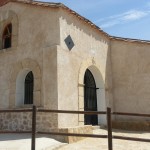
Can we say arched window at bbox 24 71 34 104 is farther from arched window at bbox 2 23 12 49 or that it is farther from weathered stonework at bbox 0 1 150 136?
arched window at bbox 2 23 12 49

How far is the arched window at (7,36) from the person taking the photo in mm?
10609

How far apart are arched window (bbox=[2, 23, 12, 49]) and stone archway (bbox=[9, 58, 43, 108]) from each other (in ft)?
4.58

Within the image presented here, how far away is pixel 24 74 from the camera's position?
985 centimetres

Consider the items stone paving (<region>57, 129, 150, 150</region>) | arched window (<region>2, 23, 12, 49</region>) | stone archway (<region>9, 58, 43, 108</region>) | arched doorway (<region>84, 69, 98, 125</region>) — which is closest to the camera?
stone paving (<region>57, 129, 150, 150</region>)

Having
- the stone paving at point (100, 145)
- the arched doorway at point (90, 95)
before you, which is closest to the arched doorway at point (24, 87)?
the arched doorway at point (90, 95)

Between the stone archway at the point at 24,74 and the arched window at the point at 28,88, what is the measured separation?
218 mm

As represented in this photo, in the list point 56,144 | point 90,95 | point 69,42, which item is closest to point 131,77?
point 90,95

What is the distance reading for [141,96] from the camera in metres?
11.3

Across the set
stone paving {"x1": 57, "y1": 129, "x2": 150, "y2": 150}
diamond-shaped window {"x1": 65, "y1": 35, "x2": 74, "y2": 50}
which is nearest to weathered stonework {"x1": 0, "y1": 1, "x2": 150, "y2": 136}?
diamond-shaped window {"x1": 65, "y1": 35, "x2": 74, "y2": 50}

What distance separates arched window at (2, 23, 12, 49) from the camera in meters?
10.6

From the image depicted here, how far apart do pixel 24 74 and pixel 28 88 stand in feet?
1.87

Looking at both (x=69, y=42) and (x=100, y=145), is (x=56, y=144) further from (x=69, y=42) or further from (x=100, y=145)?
(x=69, y=42)

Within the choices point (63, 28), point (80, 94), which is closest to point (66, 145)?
point (80, 94)

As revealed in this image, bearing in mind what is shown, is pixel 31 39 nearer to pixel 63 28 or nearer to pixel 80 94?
pixel 63 28
